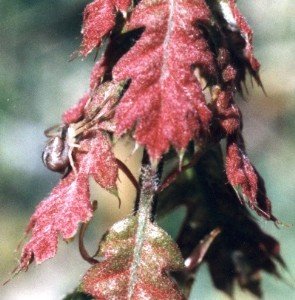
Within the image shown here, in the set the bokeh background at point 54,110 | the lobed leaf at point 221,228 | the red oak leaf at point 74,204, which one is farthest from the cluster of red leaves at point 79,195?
the bokeh background at point 54,110

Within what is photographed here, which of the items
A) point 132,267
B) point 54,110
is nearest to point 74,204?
point 132,267

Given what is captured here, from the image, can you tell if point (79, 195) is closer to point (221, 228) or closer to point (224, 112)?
point (224, 112)

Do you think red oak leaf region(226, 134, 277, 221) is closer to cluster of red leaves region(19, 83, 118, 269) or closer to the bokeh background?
cluster of red leaves region(19, 83, 118, 269)

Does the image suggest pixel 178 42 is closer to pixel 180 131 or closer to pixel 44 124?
pixel 180 131

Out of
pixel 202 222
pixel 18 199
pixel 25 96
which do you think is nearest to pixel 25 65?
pixel 25 96

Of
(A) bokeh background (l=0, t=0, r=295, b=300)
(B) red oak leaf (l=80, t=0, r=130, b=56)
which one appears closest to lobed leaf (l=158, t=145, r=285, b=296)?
(B) red oak leaf (l=80, t=0, r=130, b=56)

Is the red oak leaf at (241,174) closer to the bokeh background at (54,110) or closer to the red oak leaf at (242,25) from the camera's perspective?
the red oak leaf at (242,25)
